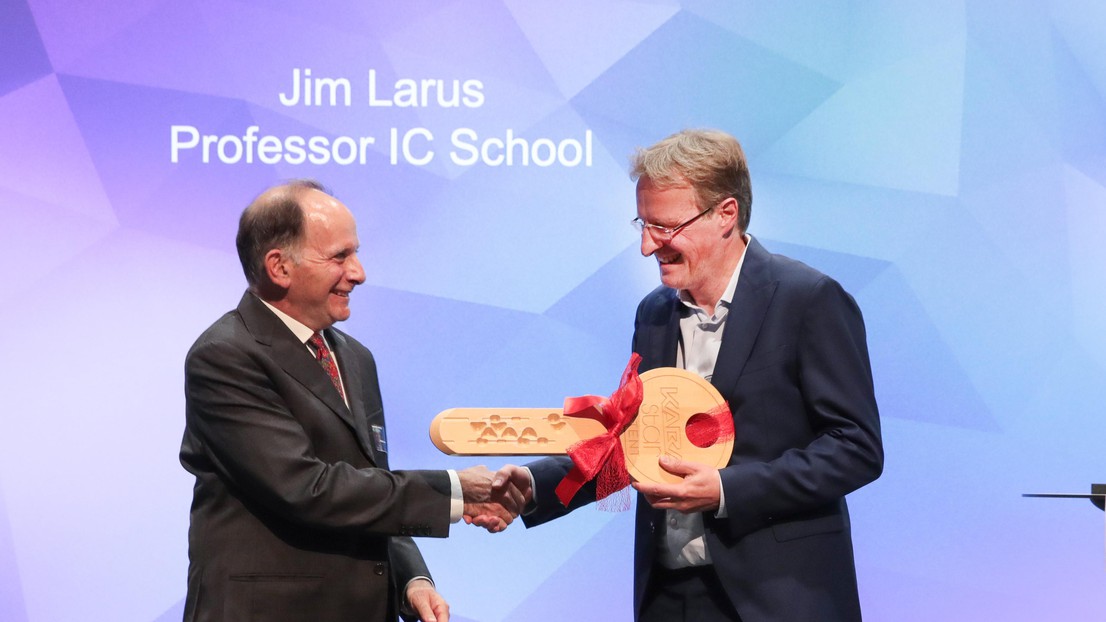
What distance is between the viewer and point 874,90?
3.91m

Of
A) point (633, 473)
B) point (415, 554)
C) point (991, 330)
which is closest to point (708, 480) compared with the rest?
point (633, 473)

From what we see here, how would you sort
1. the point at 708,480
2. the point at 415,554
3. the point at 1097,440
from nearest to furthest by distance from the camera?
the point at 708,480
the point at 415,554
the point at 1097,440

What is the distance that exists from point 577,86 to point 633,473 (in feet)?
6.69

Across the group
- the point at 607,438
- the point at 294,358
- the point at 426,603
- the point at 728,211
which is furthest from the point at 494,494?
the point at 728,211

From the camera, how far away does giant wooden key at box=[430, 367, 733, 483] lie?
2248mm

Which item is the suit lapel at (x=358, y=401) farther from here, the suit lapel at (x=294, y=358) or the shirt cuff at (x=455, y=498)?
the shirt cuff at (x=455, y=498)

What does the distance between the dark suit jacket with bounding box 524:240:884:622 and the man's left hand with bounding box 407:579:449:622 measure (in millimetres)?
440

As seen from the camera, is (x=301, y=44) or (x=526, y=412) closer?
(x=526, y=412)

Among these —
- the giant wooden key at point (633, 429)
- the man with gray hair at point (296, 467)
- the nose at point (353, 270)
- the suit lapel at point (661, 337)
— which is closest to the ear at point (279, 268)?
the man with gray hair at point (296, 467)

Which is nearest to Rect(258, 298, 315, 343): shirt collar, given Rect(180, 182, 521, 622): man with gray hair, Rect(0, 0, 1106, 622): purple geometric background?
Rect(180, 182, 521, 622): man with gray hair

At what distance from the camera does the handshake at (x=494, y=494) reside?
2.53m

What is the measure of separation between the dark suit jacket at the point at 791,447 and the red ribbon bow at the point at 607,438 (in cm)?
20

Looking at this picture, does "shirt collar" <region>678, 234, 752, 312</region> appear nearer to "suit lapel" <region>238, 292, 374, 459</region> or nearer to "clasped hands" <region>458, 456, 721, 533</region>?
"clasped hands" <region>458, 456, 721, 533</region>

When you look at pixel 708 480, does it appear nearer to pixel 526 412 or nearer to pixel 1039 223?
pixel 526 412
